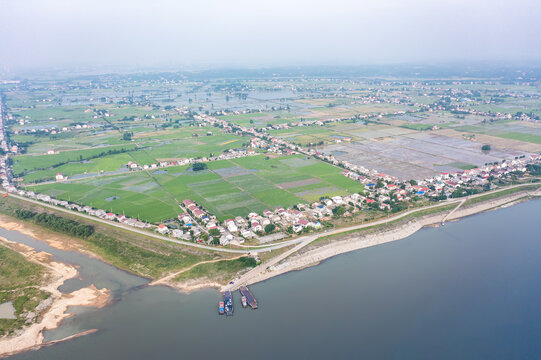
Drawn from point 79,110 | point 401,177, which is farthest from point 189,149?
point 79,110

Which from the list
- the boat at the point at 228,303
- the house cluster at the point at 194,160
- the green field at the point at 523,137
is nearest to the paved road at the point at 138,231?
the boat at the point at 228,303

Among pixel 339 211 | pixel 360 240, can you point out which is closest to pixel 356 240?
pixel 360 240

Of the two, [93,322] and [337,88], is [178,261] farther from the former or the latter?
[337,88]

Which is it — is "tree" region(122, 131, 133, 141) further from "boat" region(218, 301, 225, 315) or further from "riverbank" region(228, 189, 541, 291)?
"boat" region(218, 301, 225, 315)

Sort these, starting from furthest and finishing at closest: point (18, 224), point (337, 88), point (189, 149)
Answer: point (337, 88)
point (189, 149)
point (18, 224)

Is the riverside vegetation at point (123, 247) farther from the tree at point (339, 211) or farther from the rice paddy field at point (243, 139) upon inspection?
the tree at point (339, 211)

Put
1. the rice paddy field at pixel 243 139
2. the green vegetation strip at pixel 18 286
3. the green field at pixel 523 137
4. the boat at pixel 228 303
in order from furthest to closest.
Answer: the green field at pixel 523 137
the rice paddy field at pixel 243 139
the boat at pixel 228 303
the green vegetation strip at pixel 18 286
